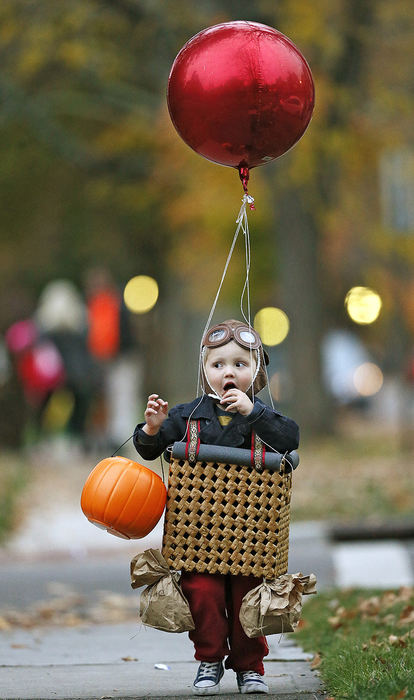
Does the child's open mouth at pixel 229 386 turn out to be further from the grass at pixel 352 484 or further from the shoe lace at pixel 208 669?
the grass at pixel 352 484

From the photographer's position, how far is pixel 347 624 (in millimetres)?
A: 6102

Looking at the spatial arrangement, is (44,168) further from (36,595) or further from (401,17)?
(36,595)

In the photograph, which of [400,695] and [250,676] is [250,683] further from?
[400,695]

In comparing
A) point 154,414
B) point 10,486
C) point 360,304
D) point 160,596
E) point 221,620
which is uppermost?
point 360,304

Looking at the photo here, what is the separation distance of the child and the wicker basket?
108 millimetres

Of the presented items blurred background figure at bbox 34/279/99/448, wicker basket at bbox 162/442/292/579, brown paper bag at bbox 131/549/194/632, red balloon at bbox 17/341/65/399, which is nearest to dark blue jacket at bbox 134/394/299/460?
wicker basket at bbox 162/442/292/579

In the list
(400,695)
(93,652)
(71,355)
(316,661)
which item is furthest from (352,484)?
(400,695)

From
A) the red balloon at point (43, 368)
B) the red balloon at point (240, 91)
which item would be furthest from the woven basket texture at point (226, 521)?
the red balloon at point (43, 368)

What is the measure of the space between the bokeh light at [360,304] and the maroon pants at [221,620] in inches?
84.8

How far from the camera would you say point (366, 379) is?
2972 cm

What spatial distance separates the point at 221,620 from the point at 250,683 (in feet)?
0.85

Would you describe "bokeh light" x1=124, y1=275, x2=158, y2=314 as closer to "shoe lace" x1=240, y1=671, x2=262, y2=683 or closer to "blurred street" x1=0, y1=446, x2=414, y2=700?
"blurred street" x1=0, y1=446, x2=414, y2=700

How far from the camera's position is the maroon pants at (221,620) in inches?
185

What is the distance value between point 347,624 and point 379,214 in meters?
24.0
